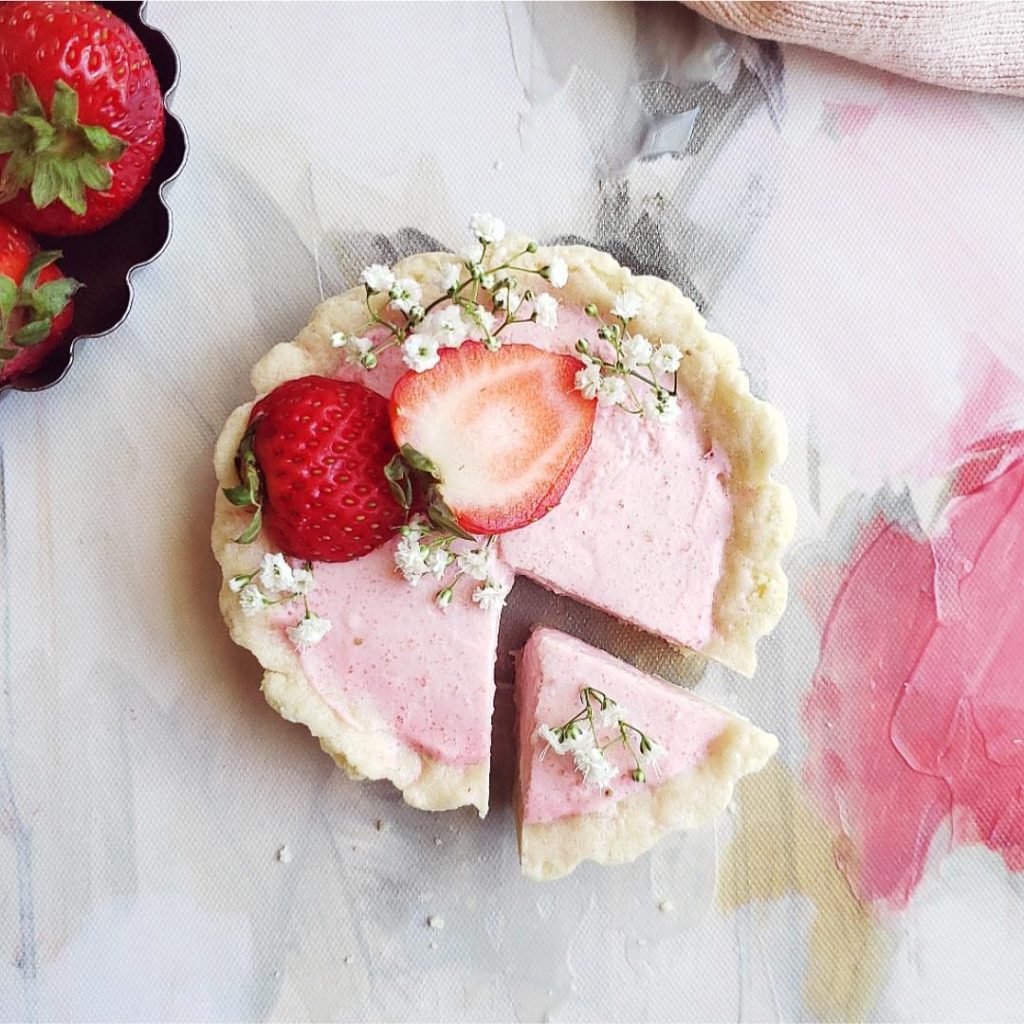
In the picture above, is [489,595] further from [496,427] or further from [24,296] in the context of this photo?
[24,296]

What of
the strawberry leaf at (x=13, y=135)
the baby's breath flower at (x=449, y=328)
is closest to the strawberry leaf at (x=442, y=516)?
the baby's breath flower at (x=449, y=328)

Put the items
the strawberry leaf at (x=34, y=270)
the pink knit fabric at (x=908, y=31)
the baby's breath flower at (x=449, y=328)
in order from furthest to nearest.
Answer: the pink knit fabric at (x=908, y=31)
the baby's breath flower at (x=449, y=328)
the strawberry leaf at (x=34, y=270)

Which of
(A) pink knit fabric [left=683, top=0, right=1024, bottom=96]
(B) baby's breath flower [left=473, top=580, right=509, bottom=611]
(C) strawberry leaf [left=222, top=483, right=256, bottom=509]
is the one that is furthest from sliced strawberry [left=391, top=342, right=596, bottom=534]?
(A) pink knit fabric [left=683, top=0, right=1024, bottom=96]

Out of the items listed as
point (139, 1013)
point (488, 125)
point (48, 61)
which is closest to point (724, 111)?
point (488, 125)

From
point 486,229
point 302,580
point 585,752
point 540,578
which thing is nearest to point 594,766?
point 585,752

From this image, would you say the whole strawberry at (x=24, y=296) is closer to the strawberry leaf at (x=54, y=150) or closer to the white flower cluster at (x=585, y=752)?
the strawberry leaf at (x=54, y=150)

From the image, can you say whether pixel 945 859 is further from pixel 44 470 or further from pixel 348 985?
pixel 44 470
